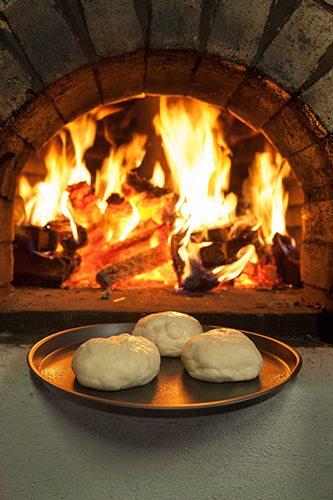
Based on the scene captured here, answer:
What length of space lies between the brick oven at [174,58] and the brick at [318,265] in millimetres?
11

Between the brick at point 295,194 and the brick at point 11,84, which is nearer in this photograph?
the brick at point 11,84

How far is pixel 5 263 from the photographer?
87.4 inches

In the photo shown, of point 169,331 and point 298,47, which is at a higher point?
point 298,47

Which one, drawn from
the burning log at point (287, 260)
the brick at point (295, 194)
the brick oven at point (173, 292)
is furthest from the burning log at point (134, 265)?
the brick at point (295, 194)

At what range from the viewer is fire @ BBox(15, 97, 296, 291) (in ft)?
9.18

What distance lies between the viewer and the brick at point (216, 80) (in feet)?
6.32

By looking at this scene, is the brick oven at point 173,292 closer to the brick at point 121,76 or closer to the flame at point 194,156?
the brick at point 121,76

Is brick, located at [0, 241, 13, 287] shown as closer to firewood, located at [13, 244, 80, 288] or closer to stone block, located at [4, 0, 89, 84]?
firewood, located at [13, 244, 80, 288]

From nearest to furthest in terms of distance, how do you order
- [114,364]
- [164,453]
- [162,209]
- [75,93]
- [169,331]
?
[164,453] → [114,364] → [169,331] → [75,93] → [162,209]

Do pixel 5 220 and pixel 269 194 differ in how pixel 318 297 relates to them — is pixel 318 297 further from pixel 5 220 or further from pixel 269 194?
pixel 5 220

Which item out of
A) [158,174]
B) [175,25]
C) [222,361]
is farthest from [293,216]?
[222,361]

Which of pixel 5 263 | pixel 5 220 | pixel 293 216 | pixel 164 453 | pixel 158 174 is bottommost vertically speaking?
pixel 164 453

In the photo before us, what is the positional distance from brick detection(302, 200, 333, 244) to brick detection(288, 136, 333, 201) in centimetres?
4

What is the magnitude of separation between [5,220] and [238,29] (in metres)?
1.59
